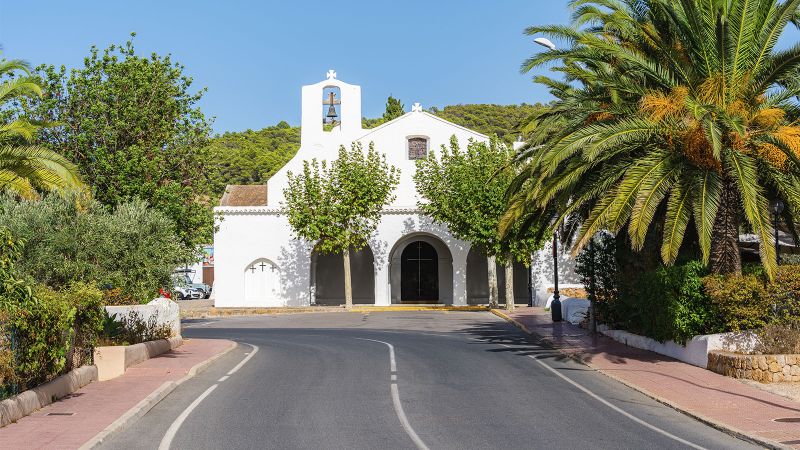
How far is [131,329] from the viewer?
877 inches

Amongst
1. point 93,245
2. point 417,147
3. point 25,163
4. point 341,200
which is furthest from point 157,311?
point 417,147

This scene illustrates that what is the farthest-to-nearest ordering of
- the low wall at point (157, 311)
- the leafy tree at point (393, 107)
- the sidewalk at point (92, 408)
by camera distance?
the leafy tree at point (393, 107) → the low wall at point (157, 311) → the sidewalk at point (92, 408)

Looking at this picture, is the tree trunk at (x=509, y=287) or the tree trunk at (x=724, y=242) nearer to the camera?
the tree trunk at (x=724, y=242)

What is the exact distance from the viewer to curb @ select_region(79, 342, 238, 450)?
11617 millimetres

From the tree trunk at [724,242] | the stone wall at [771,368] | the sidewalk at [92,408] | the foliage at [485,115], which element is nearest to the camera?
the sidewalk at [92,408]

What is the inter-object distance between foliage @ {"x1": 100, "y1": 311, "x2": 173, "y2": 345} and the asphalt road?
2155mm

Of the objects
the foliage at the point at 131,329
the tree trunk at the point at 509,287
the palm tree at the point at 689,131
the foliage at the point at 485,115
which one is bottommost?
the foliage at the point at 131,329

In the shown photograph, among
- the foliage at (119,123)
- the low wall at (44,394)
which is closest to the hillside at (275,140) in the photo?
the foliage at (119,123)

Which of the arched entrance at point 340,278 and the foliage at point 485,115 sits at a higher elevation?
the foliage at point 485,115

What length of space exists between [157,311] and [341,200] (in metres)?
23.4

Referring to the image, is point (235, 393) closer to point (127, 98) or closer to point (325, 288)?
point (127, 98)

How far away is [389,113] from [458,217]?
1693 inches

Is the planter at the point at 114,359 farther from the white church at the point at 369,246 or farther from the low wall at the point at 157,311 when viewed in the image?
the white church at the point at 369,246

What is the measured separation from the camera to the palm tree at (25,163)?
2227 centimetres
